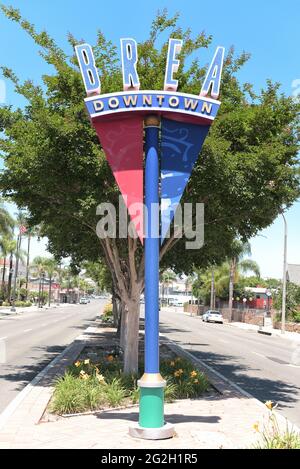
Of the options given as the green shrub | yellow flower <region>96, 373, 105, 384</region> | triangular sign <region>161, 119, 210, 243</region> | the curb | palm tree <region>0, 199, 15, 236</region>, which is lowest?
the curb

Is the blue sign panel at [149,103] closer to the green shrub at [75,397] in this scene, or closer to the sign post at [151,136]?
the sign post at [151,136]

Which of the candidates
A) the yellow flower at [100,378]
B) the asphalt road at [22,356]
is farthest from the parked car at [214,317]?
the yellow flower at [100,378]

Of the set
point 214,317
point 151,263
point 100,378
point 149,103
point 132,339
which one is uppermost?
point 149,103

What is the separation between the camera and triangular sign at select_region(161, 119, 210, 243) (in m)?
8.77

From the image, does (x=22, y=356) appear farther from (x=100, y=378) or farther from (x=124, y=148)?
(x=124, y=148)

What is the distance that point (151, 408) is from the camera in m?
7.91

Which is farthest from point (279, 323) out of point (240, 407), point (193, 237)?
point (240, 407)

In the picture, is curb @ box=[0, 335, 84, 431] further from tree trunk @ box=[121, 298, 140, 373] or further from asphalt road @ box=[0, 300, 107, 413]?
tree trunk @ box=[121, 298, 140, 373]

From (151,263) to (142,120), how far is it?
237 centimetres

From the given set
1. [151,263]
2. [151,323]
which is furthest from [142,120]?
[151,323]

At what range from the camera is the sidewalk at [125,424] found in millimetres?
7449

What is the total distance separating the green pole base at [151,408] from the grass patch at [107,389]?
2.19 meters

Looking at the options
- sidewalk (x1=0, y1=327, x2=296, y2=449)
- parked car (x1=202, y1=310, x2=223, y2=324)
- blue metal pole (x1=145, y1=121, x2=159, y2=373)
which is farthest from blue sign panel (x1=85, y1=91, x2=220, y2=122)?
parked car (x1=202, y1=310, x2=223, y2=324)
